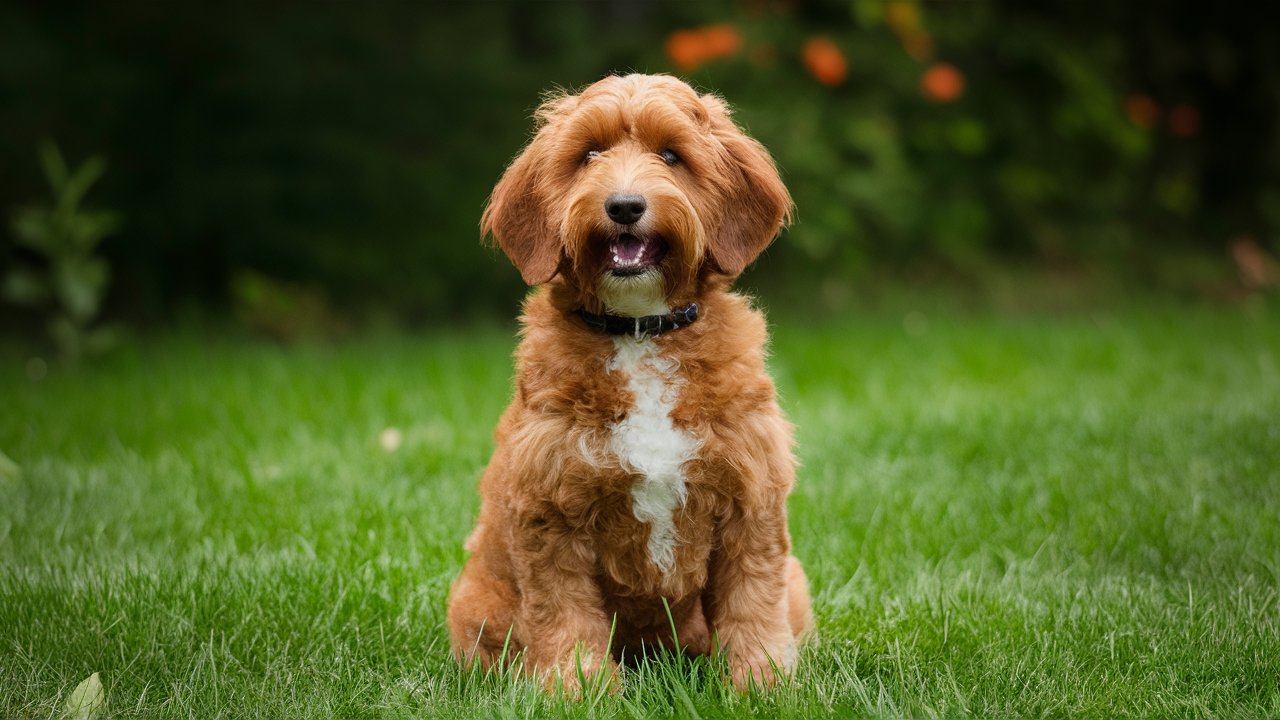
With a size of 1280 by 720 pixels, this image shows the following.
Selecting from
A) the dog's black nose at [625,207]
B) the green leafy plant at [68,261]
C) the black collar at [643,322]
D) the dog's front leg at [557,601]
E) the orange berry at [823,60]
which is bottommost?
the green leafy plant at [68,261]

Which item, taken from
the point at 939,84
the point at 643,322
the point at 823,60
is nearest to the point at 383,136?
the point at 823,60

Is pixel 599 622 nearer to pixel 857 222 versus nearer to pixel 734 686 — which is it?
pixel 734 686

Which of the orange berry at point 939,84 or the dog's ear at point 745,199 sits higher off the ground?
the dog's ear at point 745,199

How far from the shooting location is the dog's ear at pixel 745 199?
3.18 meters

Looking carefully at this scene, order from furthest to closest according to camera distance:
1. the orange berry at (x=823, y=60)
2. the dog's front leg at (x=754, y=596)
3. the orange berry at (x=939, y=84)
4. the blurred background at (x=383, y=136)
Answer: the orange berry at (x=939, y=84) → the orange berry at (x=823, y=60) → the blurred background at (x=383, y=136) → the dog's front leg at (x=754, y=596)

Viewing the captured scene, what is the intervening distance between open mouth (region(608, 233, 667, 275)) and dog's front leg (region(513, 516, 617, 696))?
0.66m

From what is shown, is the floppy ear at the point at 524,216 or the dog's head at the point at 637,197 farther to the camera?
the floppy ear at the point at 524,216

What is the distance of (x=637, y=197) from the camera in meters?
2.93

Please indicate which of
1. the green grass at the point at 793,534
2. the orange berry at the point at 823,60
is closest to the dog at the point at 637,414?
the green grass at the point at 793,534

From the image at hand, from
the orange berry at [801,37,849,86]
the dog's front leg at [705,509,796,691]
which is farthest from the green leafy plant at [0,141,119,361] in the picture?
the dog's front leg at [705,509,796,691]

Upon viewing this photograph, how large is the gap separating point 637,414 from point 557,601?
51 cm

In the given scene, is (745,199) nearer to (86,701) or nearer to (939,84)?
(86,701)

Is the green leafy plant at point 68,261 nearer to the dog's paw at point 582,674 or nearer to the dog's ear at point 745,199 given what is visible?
the dog's ear at point 745,199

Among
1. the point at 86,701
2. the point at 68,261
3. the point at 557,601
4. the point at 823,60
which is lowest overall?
the point at 68,261
